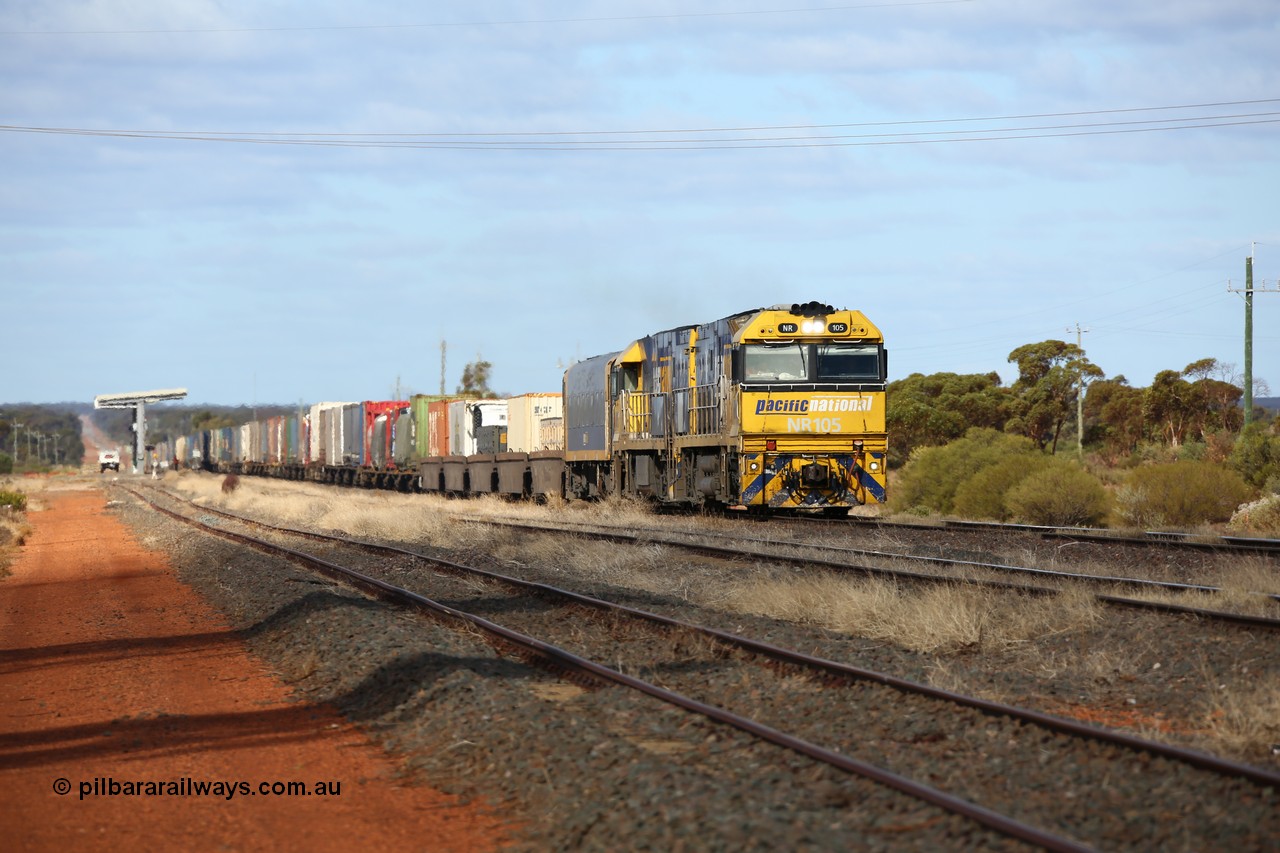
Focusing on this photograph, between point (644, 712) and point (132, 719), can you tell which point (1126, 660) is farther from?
point (132, 719)

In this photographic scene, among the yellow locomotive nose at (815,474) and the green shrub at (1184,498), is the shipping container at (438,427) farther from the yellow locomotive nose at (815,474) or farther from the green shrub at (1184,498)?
the green shrub at (1184,498)

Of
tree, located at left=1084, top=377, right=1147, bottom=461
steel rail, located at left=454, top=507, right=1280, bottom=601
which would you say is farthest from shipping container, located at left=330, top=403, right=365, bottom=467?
steel rail, located at left=454, top=507, right=1280, bottom=601

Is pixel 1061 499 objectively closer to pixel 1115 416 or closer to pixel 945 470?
pixel 945 470

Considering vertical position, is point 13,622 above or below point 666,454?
below

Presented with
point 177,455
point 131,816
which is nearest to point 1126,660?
point 131,816

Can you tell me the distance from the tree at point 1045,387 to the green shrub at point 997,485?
27.8 metres

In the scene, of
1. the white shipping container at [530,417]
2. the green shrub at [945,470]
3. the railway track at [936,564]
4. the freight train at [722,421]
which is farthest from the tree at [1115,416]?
the railway track at [936,564]

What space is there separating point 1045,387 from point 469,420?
1033 inches

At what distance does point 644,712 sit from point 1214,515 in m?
18.0

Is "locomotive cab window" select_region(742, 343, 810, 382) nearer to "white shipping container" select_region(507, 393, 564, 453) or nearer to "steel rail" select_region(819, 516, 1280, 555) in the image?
"steel rail" select_region(819, 516, 1280, 555)

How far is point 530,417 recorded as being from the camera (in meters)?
36.7

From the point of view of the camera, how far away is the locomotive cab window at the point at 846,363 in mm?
21203

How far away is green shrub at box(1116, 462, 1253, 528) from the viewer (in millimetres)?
22141

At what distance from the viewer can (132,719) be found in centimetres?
816
